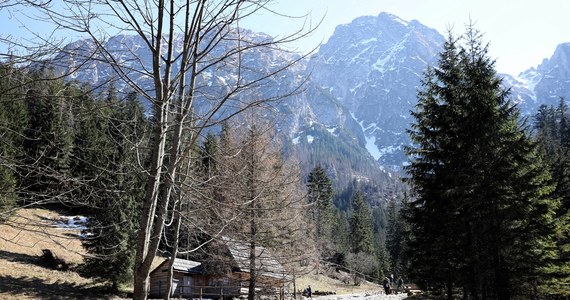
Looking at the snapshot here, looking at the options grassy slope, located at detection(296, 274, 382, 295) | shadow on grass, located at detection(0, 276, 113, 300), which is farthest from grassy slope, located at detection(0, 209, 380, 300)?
grassy slope, located at detection(296, 274, 382, 295)

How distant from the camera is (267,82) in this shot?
387 centimetres

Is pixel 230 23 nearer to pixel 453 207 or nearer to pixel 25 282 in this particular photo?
pixel 453 207

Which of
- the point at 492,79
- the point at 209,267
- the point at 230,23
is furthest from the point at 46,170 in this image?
the point at 209,267

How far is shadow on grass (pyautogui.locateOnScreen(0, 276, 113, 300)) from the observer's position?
19945 mm

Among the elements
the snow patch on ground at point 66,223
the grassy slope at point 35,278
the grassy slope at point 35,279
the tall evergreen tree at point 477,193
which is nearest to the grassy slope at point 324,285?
the grassy slope at point 35,278

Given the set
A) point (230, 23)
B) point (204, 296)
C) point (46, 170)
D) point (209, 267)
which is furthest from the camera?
point (204, 296)

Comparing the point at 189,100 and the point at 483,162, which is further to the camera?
the point at 483,162

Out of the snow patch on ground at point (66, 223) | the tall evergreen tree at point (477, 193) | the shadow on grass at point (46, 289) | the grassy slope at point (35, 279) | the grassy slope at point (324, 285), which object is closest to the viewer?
the snow patch on ground at point (66, 223)

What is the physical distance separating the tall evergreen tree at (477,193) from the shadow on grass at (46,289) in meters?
16.7

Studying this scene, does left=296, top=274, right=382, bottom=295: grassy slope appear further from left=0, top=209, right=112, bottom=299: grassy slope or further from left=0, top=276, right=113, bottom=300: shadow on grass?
left=0, top=209, right=112, bottom=299: grassy slope

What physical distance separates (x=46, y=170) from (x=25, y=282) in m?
22.1

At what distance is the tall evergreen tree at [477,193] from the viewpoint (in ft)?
46.4

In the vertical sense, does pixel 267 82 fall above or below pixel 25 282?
above

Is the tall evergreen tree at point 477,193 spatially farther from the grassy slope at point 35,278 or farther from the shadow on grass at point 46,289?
the shadow on grass at point 46,289
